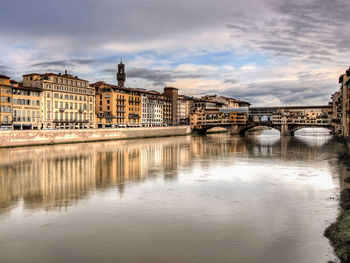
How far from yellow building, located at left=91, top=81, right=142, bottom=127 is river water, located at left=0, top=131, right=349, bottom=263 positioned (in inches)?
2177

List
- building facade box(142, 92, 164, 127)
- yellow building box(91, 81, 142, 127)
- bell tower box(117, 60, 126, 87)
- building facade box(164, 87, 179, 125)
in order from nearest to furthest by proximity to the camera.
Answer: yellow building box(91, 81, 142, 127) → building facade box(142, 92, 164, 127) → building facade box(164, 87, 179, 125) → bell tower box(117, 60, 126, 87)

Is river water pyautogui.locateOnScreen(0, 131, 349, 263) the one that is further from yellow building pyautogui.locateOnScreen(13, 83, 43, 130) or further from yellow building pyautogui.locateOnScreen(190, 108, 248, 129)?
yellow building pyautogui.locateOnScreen(190, 108, 248, 129)

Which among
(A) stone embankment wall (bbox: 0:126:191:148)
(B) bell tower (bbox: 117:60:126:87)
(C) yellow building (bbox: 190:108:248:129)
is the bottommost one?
(A) stone embankment wall (bbox: 0:126:191:148)

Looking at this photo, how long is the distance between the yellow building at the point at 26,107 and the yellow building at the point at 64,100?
1.30 metres

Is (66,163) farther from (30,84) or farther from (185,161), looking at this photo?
(30,84)

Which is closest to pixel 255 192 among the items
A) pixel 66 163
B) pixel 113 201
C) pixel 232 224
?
pixel 232 224

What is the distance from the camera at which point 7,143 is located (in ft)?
162

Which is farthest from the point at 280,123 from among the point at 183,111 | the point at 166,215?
the point at 166,215

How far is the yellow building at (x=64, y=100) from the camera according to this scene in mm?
67812

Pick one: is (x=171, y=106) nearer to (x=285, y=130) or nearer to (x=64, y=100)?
(x=285, y=130)

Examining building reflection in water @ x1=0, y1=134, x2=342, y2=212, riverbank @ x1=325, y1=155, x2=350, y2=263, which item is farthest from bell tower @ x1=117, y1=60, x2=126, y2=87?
riverbank @ x1=325, y1=155, x2=350, y2=263

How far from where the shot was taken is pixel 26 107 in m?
63.6

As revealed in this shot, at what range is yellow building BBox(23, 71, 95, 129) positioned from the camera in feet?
222

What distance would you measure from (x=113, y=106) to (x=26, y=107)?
27096mm
